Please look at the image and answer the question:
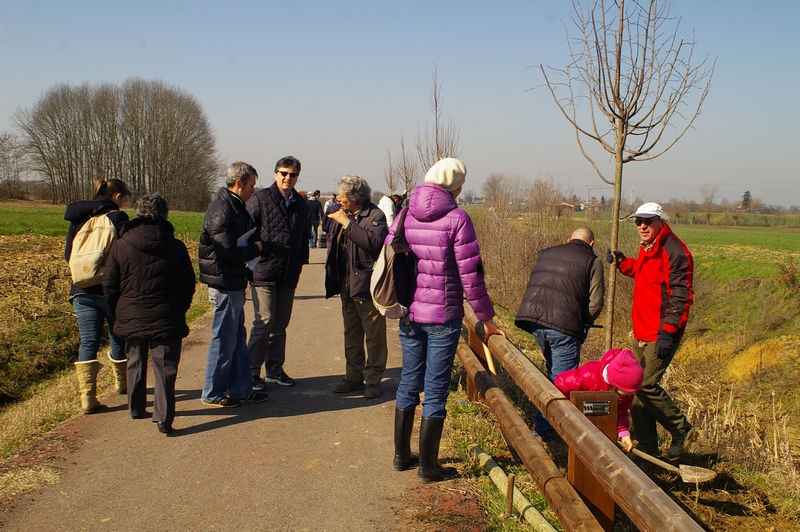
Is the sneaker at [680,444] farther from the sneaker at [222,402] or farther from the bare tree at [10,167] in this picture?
the bare tree at [10,167]

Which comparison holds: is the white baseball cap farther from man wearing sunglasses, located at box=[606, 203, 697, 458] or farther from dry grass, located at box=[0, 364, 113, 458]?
dry grass, located at box=[0, 364, 113, 458]

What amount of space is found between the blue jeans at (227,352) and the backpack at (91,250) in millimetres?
937

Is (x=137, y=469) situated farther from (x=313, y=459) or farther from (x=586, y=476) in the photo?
(x=586, y=476)

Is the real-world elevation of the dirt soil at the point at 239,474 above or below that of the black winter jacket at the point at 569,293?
below

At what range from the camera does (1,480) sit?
4078 millimetres

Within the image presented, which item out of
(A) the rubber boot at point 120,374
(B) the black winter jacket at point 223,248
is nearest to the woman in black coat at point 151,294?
(B) the black winter jacket at point 223,248

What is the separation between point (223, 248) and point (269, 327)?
3.62ft

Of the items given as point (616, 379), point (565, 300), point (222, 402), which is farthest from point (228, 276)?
point (616, 379)

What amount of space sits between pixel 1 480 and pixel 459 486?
2.86 meters

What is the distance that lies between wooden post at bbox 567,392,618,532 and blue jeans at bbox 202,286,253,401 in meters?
2.98

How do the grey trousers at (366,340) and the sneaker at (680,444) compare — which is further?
the grey trousers at (366,340)

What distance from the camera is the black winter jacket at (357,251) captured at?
5.43 m

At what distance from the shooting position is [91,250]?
5.49 m

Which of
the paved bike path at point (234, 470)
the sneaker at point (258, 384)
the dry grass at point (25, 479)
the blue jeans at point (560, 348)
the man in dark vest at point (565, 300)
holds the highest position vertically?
the man in dark vest at point (565, 300)
